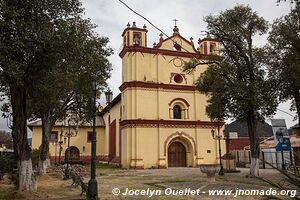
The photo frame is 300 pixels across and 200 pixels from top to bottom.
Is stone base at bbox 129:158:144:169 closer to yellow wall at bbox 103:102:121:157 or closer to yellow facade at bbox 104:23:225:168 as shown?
yellow facade at bbox 104:23:225:168

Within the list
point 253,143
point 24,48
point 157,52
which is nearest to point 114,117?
point 157,52

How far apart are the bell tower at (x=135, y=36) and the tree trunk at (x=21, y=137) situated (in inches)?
802

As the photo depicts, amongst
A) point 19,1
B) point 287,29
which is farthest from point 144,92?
point 19,1

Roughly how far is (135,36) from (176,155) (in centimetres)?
1263

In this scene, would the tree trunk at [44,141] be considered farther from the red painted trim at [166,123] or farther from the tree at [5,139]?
the tree at [5,139]

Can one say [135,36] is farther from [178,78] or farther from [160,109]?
[160,109]

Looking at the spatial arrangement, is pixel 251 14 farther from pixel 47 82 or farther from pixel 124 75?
pixel 124 75

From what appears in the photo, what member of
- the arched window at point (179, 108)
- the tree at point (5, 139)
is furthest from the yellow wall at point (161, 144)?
the tree at point (5, 139)

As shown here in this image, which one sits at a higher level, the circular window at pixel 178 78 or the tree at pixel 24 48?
the circular window at pixel 178 78

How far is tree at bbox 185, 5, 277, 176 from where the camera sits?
1847cm

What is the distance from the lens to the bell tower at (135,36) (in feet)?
107

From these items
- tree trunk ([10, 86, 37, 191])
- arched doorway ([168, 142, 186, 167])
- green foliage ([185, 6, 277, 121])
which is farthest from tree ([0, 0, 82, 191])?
arched doorway ([168, 142, 186, 167])

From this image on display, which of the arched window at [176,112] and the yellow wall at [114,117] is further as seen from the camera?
the yellow wall at [114,117]

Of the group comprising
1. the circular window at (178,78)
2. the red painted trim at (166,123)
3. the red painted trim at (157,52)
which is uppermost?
the red painted trim at (157,52)
